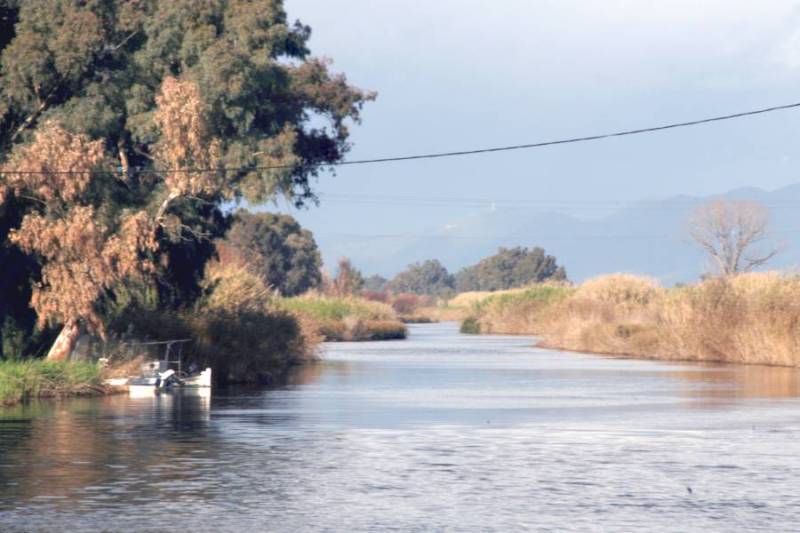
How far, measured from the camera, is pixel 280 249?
408 feet

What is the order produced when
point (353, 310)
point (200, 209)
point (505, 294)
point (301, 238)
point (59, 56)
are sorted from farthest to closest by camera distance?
point (301, 238) → point (505, 294) → point (353, 310) → point (200, 209) → point (59, 56)

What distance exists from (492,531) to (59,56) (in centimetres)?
2502

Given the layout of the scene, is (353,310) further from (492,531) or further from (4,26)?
(492,531)

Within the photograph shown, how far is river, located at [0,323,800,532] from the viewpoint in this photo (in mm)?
16375

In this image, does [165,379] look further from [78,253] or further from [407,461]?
[407,461]

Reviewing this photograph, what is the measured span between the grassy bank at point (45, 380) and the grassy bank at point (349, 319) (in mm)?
46060

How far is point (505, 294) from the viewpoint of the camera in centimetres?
10819

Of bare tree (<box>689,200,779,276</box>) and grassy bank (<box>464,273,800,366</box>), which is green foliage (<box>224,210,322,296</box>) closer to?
bare tree (<box>689,200,779,276</box>)

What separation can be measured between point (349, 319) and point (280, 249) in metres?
35.8

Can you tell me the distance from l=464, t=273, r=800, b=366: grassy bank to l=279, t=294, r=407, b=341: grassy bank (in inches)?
417

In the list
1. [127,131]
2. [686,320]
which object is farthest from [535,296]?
[127,131]

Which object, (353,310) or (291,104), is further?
(353,310)

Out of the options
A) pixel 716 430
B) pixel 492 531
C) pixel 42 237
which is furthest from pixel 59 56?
pixel 492 531

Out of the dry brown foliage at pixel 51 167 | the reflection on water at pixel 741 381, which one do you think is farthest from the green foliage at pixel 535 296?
the dry brown foliage at pixel 51 167
